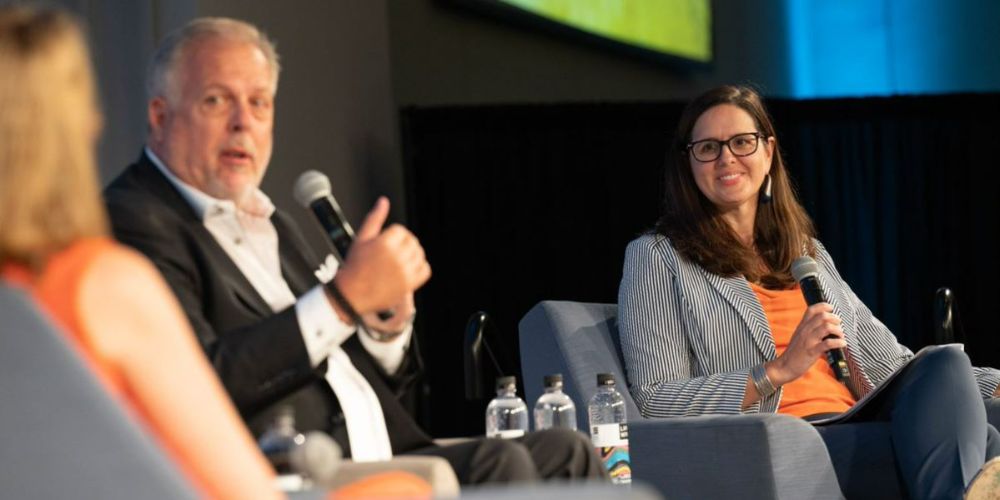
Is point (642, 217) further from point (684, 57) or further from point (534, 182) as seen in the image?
point (684, 57)

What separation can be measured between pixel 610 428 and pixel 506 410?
26 centimetres

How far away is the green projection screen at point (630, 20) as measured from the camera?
6906 mm

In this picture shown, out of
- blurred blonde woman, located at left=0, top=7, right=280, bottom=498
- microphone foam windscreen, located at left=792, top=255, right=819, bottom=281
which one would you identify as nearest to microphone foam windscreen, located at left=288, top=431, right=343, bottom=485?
blurred blonde woman, located at left=0, top=7, right=280, bottom=498

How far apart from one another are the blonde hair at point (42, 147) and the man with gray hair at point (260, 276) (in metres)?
0.70

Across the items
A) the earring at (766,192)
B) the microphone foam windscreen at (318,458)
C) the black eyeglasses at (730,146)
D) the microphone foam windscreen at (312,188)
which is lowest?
the microphone foam windscreen at (318,458)

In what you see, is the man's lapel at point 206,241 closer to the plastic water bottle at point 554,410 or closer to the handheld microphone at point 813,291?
the plastic water bottle at point 554,410

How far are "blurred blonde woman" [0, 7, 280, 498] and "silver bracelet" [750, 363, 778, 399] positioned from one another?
211cm

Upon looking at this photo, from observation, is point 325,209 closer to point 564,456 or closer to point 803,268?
point 564,456

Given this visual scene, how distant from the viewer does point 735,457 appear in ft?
8.67

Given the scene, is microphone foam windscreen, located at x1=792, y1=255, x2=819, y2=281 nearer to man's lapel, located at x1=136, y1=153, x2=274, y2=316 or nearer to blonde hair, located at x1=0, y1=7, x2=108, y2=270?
man's lapel, located at x1=136, y1=153, x2=274, y2=316

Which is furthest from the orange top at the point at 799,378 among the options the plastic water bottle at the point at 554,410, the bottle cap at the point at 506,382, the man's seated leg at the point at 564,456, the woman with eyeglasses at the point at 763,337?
the man's seated leg at the point at 564,456

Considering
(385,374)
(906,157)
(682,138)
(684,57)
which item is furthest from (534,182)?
(385,374)

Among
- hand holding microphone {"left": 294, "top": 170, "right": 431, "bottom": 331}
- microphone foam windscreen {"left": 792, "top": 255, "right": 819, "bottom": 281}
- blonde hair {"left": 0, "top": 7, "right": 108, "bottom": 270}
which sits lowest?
microphone foam windscreen {"left": 792, "top": 255, "right": 819, "bottom": 281}

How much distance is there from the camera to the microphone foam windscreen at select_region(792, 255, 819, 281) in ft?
10.0
